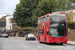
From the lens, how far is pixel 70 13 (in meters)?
51.1

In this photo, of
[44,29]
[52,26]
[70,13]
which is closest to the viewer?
[52,26]

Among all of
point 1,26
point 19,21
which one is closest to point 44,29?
point 19,21

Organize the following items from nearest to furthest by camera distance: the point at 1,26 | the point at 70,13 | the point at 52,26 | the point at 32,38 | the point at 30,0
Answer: the point at 52,26
the point at 32,38
the point at 70,13
the point at 30,0
the point at 1,26

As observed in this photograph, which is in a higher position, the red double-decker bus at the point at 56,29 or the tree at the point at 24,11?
the tree at the point at 24,11

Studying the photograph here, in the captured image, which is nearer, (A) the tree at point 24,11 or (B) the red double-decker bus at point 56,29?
(B) the red double-decker bus at point 56,29

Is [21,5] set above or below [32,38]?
above

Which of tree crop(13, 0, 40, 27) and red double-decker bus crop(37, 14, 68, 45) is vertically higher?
tree crop(13, 0, 40, 27)

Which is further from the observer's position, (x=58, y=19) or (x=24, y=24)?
(x=24, y=24)

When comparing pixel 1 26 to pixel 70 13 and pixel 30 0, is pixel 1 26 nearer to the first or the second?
pixel 30 0

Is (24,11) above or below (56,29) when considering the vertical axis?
above

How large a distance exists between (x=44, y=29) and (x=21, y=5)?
45826 millimetres

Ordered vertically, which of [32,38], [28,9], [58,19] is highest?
[28,9]

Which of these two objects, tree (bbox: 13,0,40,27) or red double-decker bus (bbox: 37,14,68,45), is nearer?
red double-decker bus (bbox: 37,14,68,45)

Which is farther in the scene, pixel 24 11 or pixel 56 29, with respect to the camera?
pixel 24 11
